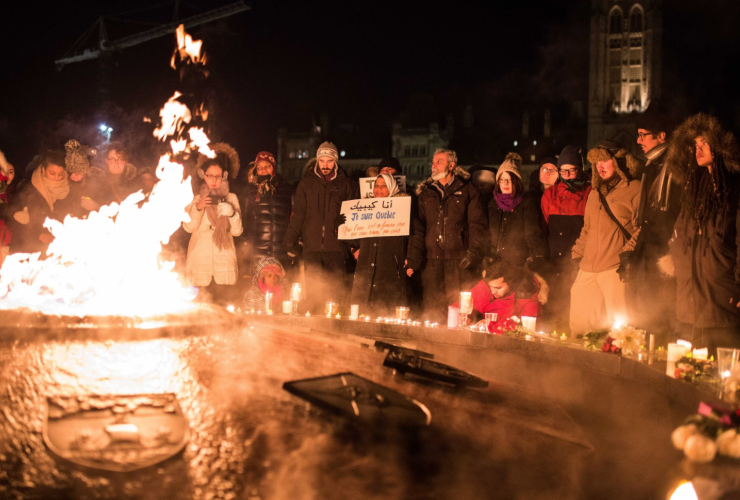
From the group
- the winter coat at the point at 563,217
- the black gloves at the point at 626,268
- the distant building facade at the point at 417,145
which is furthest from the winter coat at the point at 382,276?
the distant building facade at the point at 417,145

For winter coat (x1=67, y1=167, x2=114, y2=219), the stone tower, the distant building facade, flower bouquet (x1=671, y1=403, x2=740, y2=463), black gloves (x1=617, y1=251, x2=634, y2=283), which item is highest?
the stone tower

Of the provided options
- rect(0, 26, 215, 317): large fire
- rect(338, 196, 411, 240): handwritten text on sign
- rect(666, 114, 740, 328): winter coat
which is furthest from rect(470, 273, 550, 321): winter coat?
rect(0, 26, 215, 317): large fire

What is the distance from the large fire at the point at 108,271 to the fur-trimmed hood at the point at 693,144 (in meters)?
3.75

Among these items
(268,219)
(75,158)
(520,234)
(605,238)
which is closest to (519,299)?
(520,234)

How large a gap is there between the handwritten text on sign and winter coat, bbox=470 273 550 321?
1220 millimetres

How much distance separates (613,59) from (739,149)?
96455 millimetres

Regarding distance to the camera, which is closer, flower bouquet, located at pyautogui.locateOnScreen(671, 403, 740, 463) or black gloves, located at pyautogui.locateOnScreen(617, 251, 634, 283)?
flower bouquet, located at pyautogui.locateOnScreen(671, 403, 740, 463)

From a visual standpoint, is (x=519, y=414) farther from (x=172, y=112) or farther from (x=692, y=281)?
(x=172, y=112)

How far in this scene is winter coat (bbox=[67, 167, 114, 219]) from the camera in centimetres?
781

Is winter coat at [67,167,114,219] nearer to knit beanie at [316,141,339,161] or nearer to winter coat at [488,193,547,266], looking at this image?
knit beanie at [316,141,339,161]

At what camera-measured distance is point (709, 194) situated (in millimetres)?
4992

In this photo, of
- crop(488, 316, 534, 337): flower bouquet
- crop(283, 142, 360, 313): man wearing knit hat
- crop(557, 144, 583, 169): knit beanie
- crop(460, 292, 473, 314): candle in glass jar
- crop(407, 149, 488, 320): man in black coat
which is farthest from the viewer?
crop(283, 142, 360, 313): man wearing knit hat

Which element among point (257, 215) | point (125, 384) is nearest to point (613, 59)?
point (257, 215)

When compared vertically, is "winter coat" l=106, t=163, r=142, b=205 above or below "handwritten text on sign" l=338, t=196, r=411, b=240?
above
